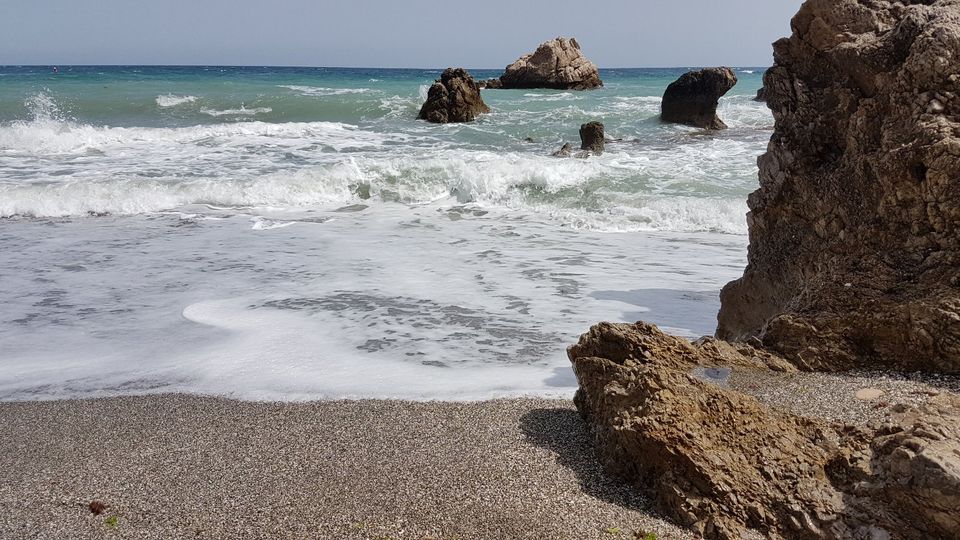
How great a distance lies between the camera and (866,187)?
3502 millimetres

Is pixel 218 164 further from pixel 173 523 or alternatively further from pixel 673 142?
pixel 173 523

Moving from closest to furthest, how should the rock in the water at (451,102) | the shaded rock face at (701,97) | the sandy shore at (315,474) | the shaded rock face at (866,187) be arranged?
the sandy shore at (315,474), the shaded rock face at (866,187), the shaded rock face at (701,97), the rock in the water at (451,102)

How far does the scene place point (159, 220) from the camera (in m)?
9.46

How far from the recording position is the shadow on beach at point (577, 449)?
256cm

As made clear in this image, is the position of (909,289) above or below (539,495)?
above

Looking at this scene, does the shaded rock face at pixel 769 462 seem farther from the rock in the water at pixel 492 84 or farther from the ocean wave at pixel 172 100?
the rock in the water at pixel 492 84

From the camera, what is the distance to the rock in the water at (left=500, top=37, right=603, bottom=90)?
125 ft

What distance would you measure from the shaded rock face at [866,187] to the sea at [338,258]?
4.08 ft

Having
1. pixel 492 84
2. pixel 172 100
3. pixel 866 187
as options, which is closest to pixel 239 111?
pixel 172 100

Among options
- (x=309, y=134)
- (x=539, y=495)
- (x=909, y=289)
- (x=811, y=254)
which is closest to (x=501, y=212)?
(x=811, y=254)

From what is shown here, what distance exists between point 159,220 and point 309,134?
8947 millimetres

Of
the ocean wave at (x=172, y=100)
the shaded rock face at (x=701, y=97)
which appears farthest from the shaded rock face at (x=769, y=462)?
the ocean wave at (x=172, y=100)

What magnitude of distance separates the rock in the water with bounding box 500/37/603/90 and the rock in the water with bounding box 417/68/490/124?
16.6 meters

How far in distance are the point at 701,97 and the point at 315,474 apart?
19.6 meters
